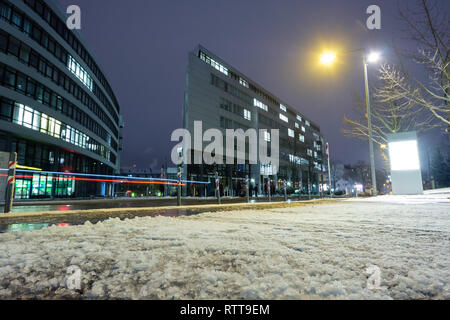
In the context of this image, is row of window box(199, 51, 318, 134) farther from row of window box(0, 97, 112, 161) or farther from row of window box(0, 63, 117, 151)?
row of window box(0, 97, 112, 161)

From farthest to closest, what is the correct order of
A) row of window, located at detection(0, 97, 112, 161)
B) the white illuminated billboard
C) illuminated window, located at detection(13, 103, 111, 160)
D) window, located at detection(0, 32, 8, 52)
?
illuminated window, located at detection(13, 103, 111, 160) → row of window, located at detection(0, 97, 112, 161) → window, located at detection(0, 32, 8, 52) → the white illuminated billboard

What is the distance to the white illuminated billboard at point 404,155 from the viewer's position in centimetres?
1416

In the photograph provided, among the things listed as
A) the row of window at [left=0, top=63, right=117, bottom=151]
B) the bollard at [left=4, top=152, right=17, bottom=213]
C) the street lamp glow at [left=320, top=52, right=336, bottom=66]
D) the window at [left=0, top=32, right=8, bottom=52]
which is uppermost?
the window at [left=0, top=32, right=8, bottom=52]

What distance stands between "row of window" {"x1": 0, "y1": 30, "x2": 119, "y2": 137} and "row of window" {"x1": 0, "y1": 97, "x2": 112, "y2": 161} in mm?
4168

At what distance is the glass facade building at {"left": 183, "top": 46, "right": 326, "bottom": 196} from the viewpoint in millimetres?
34000

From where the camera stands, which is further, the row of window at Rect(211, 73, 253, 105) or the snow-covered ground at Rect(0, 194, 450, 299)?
the row of window at Rect(211, 73, 253, 105)

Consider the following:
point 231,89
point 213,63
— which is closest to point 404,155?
point 231,89

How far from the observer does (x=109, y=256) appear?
167 centimetres

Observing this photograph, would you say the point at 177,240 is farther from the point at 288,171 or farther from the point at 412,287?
the point at 288,171

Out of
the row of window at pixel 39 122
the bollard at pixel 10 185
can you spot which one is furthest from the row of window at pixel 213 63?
the bollard at pixel 10 185

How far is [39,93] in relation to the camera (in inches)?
910

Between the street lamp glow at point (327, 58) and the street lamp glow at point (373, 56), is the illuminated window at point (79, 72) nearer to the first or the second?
the street lamp glow at point (327, 58)

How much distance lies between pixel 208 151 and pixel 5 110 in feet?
71.4

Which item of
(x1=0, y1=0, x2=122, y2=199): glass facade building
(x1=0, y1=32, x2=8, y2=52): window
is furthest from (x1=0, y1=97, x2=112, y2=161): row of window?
(x1=0, y1=32, x2=8, y2=52): window
